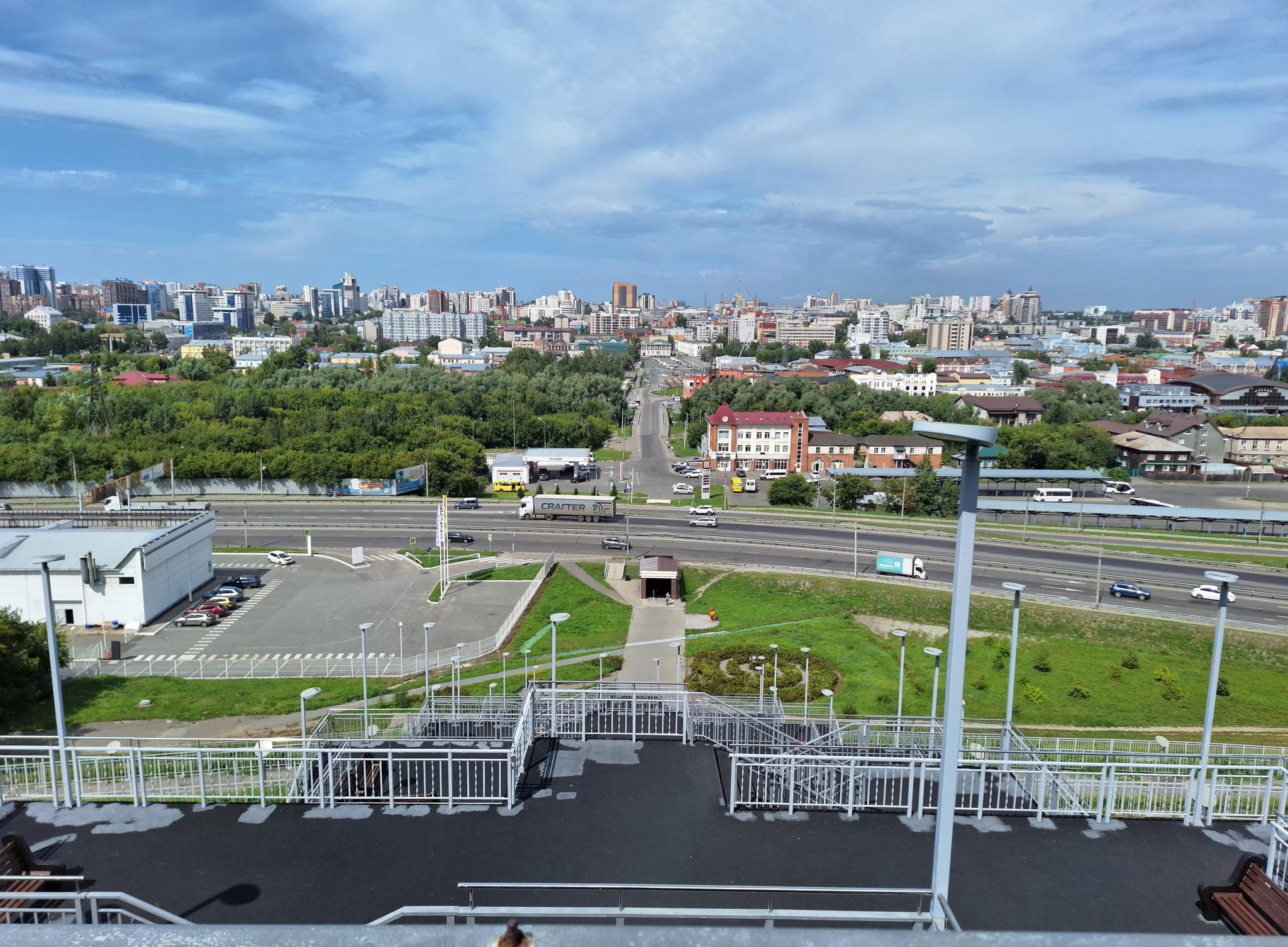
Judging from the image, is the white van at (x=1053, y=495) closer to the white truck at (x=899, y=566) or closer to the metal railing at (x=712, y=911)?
the white truck at (x=899, y=566)

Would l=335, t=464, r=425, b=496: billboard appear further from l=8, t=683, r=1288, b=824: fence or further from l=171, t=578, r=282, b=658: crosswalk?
l=8, t=683, r=1288, b=824: fence

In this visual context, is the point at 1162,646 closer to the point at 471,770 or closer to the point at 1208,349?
the point at 471,770

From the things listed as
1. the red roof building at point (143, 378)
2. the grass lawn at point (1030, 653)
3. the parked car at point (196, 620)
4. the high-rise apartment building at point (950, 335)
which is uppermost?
the high-rise apartment building at point (950, 335)

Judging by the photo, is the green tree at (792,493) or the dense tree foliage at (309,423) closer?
the dense tree foliage at (309,423)

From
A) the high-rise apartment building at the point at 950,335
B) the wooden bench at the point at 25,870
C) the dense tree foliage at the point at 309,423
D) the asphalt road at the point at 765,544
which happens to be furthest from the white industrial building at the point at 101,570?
the high-rise apartment building at the point at 950,335

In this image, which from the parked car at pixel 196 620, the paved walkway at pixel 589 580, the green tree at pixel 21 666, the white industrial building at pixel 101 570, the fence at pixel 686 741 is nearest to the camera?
the fence at pixel 686 741

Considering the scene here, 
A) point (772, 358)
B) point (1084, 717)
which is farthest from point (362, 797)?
point (772, 358)

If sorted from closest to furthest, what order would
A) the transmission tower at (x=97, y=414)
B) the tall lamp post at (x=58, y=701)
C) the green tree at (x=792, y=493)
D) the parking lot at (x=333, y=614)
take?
the tall lamp post at (x=58, y=701) < the parking lot at (x=333, y=614) < the green tree at (x=792, y=493) < the transmission tower at (x=97, y=414)
